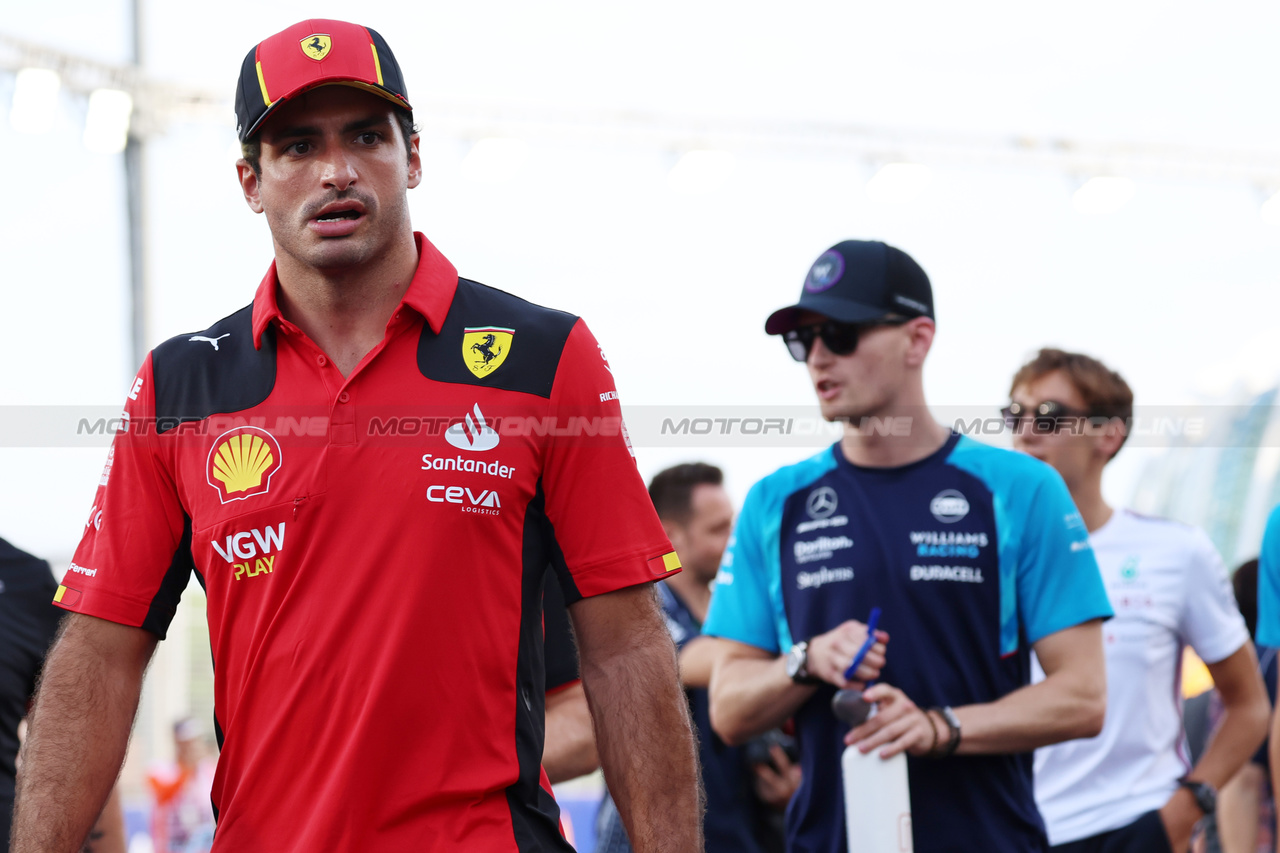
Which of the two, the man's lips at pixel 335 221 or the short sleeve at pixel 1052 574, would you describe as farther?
the short sleeve at pixel 1052 574

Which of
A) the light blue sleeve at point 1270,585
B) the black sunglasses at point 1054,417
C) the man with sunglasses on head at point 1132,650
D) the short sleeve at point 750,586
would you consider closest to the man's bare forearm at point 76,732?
the short sleeve at point 750,586

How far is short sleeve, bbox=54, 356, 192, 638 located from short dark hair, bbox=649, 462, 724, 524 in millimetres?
3382

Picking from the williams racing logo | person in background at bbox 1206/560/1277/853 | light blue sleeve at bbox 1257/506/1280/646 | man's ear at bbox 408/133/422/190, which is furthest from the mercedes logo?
person in background at bbox 1206/560/1277/853

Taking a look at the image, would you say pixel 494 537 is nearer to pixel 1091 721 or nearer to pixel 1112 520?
pixel 1091 721

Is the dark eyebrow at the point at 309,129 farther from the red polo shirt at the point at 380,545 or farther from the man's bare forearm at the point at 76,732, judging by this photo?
the man's bare forearm at the point at 76,732

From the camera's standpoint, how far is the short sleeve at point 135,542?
2.27 metres

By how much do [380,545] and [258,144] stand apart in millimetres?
811

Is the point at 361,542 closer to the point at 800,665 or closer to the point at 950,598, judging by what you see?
the point at 800,665

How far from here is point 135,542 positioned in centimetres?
229

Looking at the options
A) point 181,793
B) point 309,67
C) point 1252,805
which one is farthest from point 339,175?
point 181,793

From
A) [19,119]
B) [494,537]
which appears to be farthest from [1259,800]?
[19,119]

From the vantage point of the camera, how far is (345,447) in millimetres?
2170

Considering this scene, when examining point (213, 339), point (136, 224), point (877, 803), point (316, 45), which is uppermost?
point (136, 224)

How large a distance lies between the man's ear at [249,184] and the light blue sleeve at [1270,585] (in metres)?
3.64
